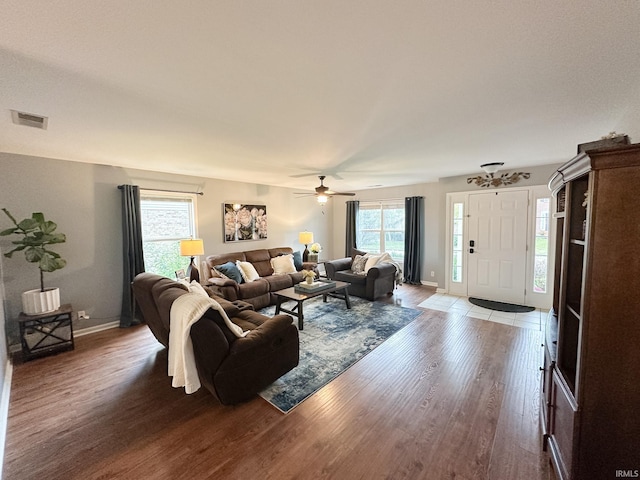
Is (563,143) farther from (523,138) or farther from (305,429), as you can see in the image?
(305,429)

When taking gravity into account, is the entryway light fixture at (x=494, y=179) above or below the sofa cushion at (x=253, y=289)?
above

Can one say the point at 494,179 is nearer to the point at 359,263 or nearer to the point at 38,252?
the point at 359,263

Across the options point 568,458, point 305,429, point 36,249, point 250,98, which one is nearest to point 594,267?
point 568,458

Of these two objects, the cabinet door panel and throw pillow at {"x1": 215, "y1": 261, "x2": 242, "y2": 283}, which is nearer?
the cabinet door panel

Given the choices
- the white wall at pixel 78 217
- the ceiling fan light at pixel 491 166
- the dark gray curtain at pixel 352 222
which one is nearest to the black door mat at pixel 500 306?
the ceiling fan light at pixel 491 166

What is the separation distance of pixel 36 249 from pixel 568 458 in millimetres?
4919

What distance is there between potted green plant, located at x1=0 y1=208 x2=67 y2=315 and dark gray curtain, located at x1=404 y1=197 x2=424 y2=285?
20.1 ft

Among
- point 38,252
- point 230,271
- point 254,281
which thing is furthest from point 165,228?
point 254,281

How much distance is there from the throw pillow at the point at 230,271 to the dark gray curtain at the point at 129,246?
1185 millimetres

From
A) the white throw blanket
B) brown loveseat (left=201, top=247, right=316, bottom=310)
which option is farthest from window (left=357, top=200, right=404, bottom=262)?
the white throw blanket

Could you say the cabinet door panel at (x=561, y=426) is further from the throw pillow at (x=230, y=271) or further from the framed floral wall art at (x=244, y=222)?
the framed floral wall art at (x=244, y=222)

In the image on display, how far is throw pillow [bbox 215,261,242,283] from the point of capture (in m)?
4.54

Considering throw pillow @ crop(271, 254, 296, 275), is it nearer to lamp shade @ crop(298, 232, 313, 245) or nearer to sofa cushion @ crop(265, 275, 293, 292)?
sofa cushion @ crop(265, 275, 293, 292)

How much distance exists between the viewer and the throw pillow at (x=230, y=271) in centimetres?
454
